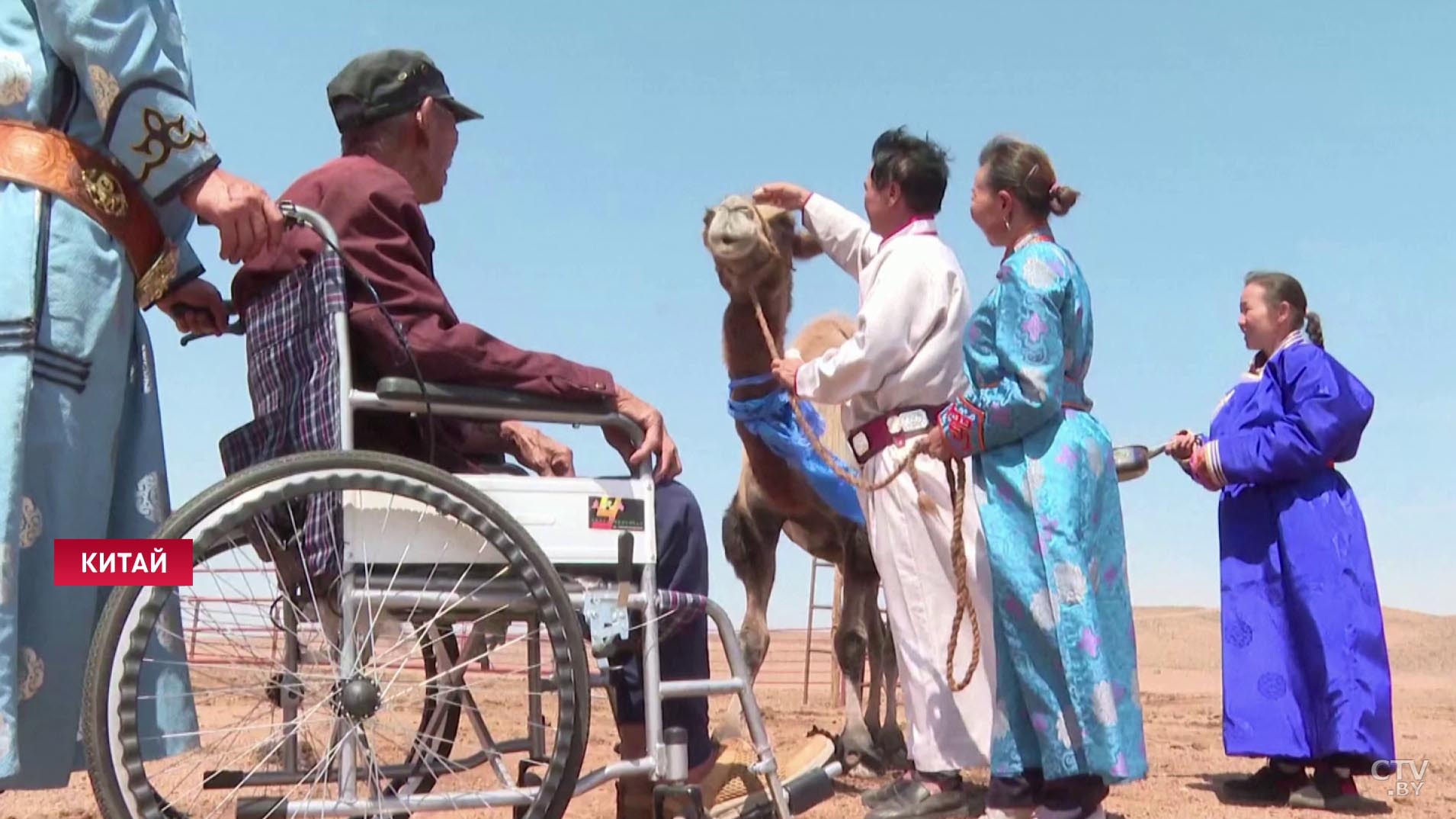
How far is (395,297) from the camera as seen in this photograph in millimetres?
2809

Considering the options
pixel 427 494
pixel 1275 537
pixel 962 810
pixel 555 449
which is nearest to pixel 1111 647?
pixel 962 810

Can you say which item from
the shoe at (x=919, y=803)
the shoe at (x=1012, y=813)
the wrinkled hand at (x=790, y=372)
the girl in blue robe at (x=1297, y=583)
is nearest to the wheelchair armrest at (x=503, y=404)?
the wrinkled hand at (x=790, y=372)

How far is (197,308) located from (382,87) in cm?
74

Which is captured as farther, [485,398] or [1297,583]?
[1297,583]

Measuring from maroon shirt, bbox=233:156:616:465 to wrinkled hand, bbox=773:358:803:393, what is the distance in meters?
1.31

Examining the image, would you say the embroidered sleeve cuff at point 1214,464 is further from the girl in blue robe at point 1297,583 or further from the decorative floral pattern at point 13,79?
the decorative floral pattern at point 13,79

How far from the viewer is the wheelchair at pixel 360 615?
2.37m

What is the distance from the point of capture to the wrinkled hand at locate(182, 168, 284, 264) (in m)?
2.49

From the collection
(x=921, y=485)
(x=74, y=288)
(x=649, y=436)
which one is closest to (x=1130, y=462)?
(x=921, y=485)

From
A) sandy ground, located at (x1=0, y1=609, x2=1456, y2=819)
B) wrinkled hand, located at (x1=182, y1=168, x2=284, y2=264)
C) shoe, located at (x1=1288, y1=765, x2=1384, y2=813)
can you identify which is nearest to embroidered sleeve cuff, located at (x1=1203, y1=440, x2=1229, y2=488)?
shoe, located at (x1=1288, y1=765, x2=1384, y2=813)

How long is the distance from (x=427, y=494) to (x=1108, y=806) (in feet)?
11.4

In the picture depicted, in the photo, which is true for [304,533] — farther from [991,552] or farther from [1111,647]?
[1111,647]

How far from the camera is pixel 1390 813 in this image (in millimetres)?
4898

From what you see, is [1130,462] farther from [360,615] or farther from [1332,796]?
[360,615]
